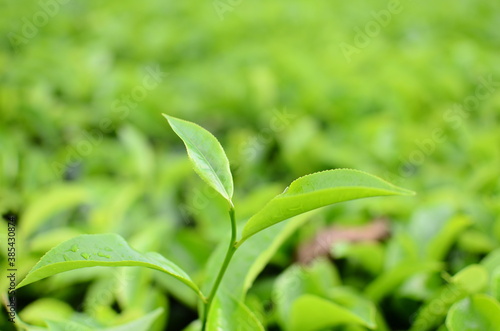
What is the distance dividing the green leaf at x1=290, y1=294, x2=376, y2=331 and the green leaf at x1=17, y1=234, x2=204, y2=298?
318mm

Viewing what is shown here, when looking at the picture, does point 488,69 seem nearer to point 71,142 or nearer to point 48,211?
point 71,142

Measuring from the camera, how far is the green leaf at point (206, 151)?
2.45 ft

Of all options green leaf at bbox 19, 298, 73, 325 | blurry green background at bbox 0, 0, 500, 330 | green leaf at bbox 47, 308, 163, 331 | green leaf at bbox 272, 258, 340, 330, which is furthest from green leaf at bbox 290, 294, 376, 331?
green leaf at bbox 19, 298, 73, 325

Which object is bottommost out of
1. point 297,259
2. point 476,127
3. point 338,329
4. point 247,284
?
point 476,127

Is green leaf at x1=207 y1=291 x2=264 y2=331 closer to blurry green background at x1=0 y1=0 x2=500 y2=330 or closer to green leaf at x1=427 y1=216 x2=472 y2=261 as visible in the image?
blurry green background at x1=0 y1=0 x2=500 y2=330

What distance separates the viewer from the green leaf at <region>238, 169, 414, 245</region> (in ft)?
2.22

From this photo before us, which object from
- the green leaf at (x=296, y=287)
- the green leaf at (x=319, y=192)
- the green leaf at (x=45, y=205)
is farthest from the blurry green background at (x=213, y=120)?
the green leaf at (x=319, y=192)

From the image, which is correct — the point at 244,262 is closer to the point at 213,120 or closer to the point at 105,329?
the point at 105,329

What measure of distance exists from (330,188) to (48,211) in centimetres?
97

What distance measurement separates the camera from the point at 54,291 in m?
1.32

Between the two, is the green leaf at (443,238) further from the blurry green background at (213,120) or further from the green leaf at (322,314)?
the green leaf at (322,314)

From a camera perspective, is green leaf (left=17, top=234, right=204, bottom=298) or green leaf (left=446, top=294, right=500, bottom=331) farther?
green leaf (left=446, top=294, right=500, bottom=331)

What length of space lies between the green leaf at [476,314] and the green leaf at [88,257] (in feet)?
1.56

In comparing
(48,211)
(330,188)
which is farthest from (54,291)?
(330,188)
